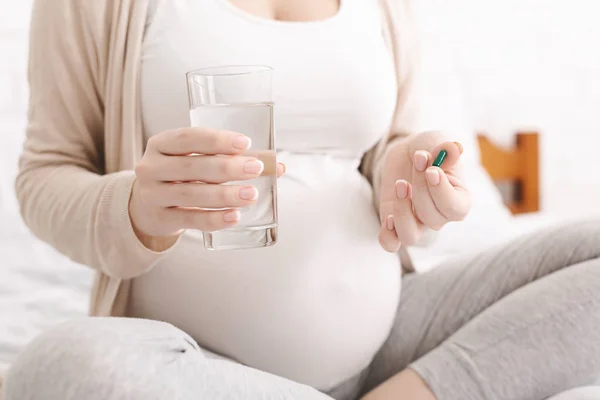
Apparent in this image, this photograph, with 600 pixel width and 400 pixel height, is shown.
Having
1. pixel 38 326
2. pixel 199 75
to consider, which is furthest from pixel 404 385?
pixel 38 326

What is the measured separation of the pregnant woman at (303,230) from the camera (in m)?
0.86

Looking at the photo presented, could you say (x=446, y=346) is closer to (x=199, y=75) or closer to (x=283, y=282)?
(x=283, y=282)

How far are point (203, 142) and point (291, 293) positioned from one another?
0.95 feet

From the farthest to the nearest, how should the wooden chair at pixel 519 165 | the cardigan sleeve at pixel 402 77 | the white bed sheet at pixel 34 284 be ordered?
the wooden chair at pixel 519 165 → the white bed sheet at pixel 34 284 → the cardigan sleeve at pixel 402 77

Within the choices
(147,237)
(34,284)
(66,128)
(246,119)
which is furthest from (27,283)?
(246,119)

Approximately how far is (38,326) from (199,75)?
676 mm

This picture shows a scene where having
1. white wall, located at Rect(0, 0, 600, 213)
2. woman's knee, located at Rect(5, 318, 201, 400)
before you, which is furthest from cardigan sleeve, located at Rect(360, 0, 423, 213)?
white wall, located at Rect(0, 0, 600, 213)

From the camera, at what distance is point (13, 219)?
1471 millimetres

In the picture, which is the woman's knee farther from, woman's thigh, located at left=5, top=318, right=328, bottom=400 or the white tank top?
the white tank top

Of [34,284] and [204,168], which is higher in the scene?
[204,168]

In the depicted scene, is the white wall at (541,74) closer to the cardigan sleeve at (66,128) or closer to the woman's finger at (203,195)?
the cardigan sleeve at (66,128)

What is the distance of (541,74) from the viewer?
94.2 inches

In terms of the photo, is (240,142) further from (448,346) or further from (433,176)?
(448,346)

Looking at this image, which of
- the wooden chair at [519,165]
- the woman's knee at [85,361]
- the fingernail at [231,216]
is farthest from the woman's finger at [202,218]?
the wooden chair at [519,165]
